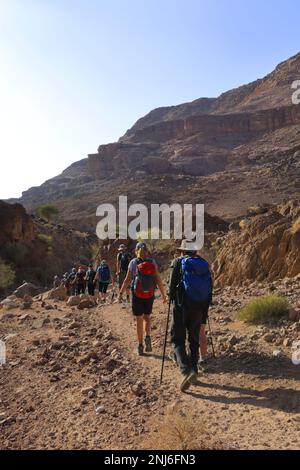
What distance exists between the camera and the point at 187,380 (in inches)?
212

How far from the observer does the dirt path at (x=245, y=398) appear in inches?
165

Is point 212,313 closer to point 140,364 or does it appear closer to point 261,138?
point 140,364

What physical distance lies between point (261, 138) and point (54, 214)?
63.9m

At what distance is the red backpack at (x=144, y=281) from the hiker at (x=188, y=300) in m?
1.29

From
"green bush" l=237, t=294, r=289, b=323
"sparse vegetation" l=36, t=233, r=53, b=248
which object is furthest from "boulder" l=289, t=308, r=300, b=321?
"sparse vegetation" l=36, t=233, r=53, b=248

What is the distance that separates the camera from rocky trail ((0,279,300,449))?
14.3ft

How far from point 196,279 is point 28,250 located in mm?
33494

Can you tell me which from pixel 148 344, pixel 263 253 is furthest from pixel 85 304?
pixel 148 344

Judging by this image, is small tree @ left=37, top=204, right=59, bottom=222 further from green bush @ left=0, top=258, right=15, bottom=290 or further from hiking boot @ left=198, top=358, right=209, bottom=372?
hiking boot @ left=198, top=358, right=209, bottom=372

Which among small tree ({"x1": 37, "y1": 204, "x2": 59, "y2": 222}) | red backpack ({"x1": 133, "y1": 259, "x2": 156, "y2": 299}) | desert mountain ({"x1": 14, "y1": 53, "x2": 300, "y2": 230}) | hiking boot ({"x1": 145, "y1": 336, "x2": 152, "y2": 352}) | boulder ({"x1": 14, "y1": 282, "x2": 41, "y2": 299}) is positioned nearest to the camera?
red backpack ({"x1": 133, "y1": 259, "x2": 156, "y2": 299})

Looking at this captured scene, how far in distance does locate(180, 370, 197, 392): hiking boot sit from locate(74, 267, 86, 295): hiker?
38.7 feet

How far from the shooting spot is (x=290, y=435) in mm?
4133

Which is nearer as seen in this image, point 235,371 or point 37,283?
point 235,371

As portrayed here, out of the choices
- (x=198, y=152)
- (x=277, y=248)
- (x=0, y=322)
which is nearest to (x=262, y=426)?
(x=277, y=248)
